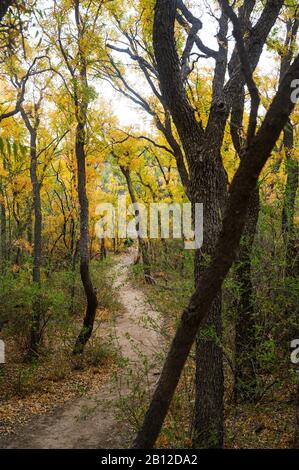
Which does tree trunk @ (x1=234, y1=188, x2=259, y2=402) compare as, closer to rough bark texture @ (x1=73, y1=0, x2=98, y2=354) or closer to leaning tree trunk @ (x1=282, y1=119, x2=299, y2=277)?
leaning tree trunk @ (x1=282, y1=119, x2=299, y2=277)

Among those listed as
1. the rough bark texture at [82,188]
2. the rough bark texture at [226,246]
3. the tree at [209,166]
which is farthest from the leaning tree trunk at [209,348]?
the rough bark texture at [82,188]

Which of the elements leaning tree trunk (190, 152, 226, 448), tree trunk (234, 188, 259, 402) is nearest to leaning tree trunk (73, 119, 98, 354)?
tree trunk (234, 188, 259, 402)

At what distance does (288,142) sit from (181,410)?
22.3 feet

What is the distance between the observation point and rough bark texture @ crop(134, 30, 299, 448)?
2.42 meters

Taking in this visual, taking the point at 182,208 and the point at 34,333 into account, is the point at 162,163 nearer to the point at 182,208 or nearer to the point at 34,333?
the point at 182,208

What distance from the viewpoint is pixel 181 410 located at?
611 cm
